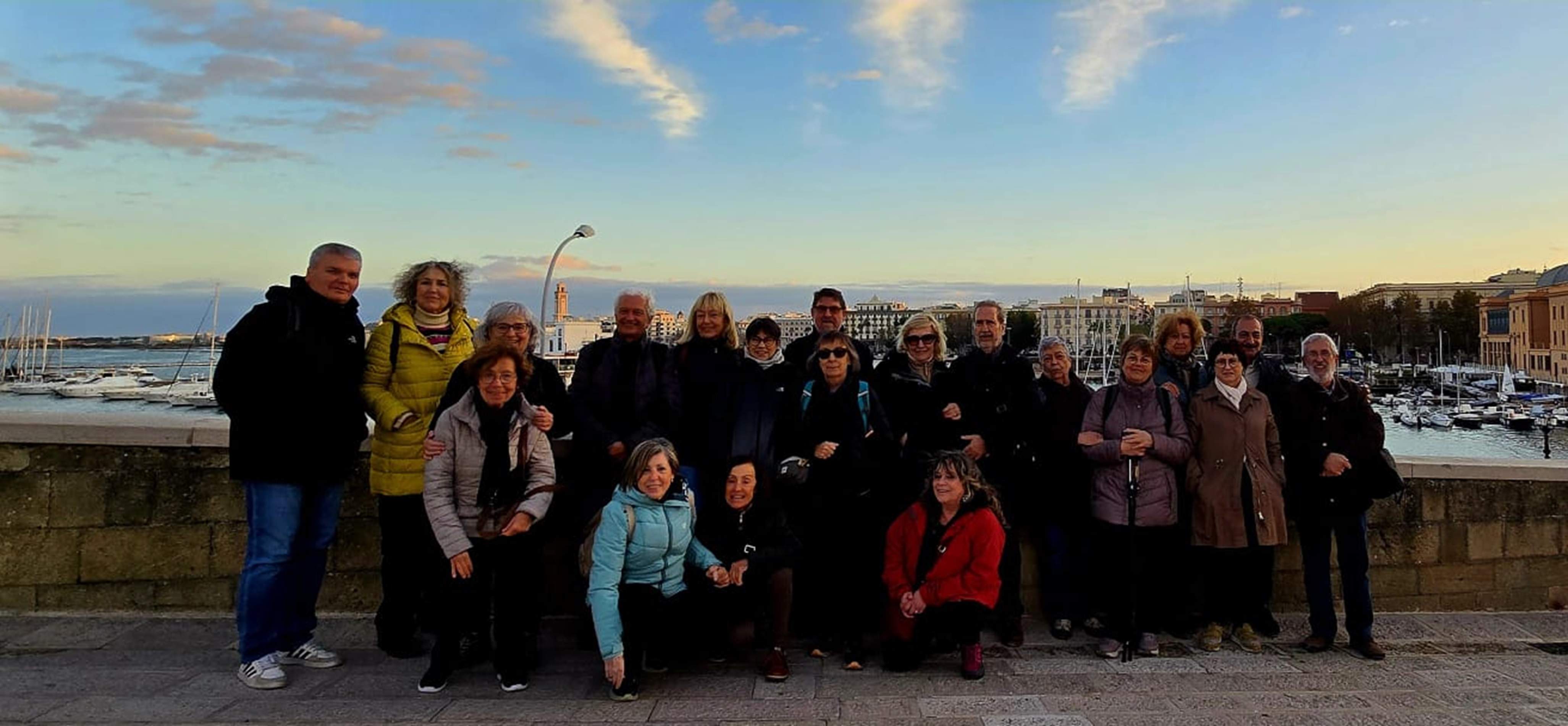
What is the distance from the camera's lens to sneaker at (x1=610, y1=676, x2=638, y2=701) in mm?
3496

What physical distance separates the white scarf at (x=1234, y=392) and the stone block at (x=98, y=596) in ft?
18.9

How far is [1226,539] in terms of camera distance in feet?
14.0

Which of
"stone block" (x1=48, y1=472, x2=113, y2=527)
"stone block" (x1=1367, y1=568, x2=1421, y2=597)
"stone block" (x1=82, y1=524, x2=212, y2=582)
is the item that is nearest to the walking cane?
"stone block" (x1=1367, y1=568, x2=1421, y2=597)

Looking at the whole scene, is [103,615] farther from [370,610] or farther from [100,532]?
[370,610]

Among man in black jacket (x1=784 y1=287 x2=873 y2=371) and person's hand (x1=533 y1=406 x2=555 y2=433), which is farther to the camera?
man in black jacket (x1=784 y1=287 x2=873 y2=371)

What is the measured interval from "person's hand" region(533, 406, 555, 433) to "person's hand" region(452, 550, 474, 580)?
0.63m

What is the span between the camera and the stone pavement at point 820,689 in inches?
130

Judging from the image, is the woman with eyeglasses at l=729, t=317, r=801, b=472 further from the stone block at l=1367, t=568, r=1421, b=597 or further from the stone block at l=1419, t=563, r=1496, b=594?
the stone block at l=1419, t=563, r=1496, b=594

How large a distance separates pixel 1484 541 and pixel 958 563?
3.53 m

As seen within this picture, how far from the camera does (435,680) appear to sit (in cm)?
358

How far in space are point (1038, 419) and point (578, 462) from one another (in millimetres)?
2442

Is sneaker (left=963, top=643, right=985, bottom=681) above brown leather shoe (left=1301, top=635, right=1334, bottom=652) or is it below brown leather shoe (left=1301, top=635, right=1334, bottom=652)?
above

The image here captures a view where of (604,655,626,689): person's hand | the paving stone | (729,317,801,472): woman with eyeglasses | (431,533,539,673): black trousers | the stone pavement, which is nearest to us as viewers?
the paving stone

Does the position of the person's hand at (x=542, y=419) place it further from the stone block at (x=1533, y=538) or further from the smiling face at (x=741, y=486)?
the stone block at (x=1533, y=538)
